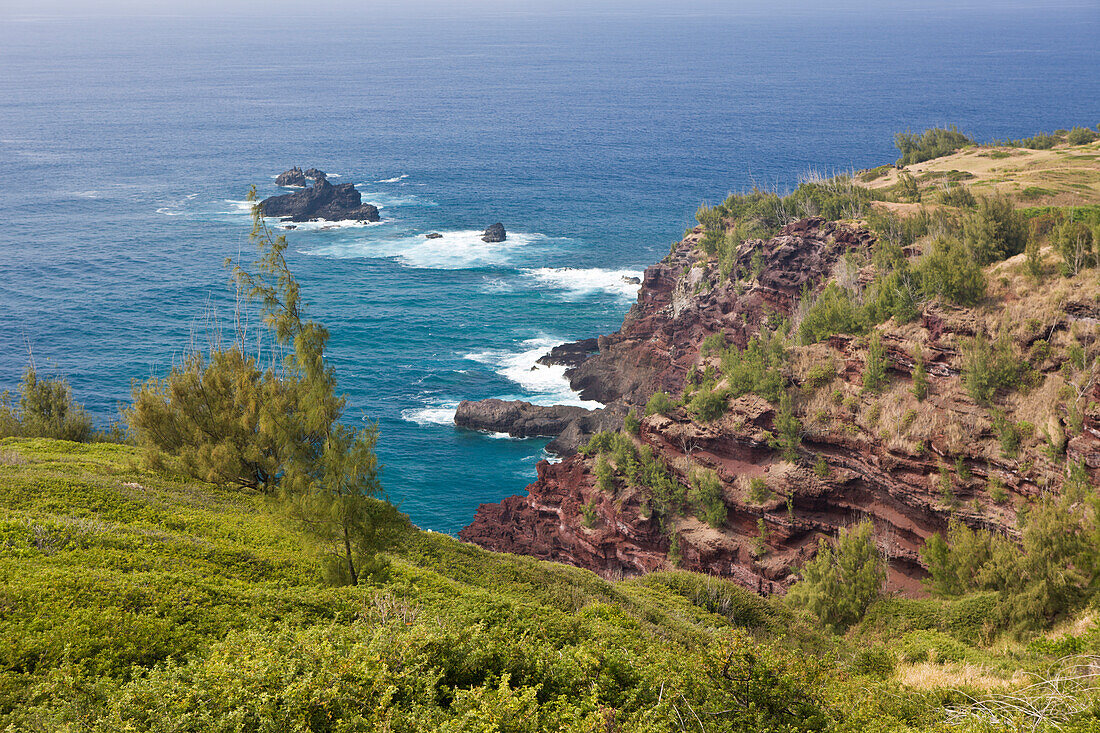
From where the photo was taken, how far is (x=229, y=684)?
15.0m

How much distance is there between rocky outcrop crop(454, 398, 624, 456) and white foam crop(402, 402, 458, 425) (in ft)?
4.08

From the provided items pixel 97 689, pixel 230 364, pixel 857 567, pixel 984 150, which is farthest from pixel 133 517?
pixel 984 150

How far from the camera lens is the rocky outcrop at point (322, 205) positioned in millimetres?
119312

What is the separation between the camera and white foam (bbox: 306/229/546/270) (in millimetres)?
105438

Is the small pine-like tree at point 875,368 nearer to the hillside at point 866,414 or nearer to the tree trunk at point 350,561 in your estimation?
the hillside at point 866,414

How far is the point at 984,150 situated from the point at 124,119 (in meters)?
191

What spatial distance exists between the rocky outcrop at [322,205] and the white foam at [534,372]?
50.9m

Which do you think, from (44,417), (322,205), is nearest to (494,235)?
(322,205)

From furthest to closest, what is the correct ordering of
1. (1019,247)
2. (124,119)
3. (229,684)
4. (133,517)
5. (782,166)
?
1. (124,119)
2. (782,166)
3. (1019,247)
4. (133,517)
5. (229,684)

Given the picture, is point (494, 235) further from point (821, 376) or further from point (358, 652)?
point (358, 652)

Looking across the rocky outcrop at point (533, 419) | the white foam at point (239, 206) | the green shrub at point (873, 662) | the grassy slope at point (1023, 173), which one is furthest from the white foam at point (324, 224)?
the green shrub at point (873, 662)

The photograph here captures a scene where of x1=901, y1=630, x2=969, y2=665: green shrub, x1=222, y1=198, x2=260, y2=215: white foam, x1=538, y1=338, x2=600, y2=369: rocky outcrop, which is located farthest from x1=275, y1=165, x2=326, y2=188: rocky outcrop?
x1=901, y1=630, x2=969, y2=665: green shrub

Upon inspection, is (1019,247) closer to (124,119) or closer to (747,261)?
(747,261)

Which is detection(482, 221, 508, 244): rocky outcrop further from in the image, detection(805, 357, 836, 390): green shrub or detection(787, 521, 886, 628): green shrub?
detection(787, 521, 886, 628): green shrub
